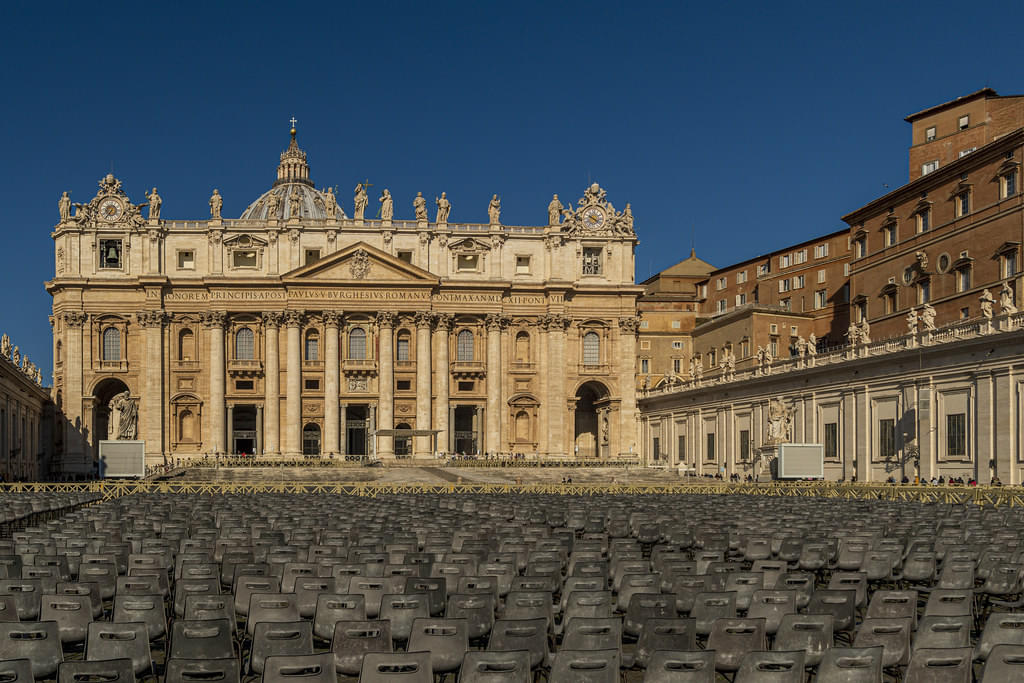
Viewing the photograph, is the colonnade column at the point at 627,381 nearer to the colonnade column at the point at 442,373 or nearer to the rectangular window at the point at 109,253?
the colonnade column at the point at 442,373

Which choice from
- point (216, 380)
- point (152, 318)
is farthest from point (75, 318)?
point (216, 380)

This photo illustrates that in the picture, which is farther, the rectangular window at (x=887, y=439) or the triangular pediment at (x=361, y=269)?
the triangular pediment at (x=361, y=269)

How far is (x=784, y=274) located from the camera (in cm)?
9119

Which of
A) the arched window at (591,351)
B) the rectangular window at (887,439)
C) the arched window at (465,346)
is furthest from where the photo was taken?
the arched window at (591,351)

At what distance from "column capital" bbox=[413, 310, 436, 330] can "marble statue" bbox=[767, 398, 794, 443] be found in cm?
3291

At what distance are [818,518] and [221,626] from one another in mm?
16650

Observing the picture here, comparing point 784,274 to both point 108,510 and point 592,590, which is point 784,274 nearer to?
point 108,510

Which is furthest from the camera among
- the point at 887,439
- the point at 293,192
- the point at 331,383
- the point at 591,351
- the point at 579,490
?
the point at 293,192

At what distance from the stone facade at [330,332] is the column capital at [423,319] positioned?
16cm

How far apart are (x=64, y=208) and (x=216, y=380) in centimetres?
1880

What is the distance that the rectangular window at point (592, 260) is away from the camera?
294 ft

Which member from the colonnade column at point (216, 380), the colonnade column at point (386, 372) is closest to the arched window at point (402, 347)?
the colonnade column at point (386, 372)

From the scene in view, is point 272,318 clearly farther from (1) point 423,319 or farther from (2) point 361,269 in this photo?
(1) point 423,319

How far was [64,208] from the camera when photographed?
8488 centimetres
